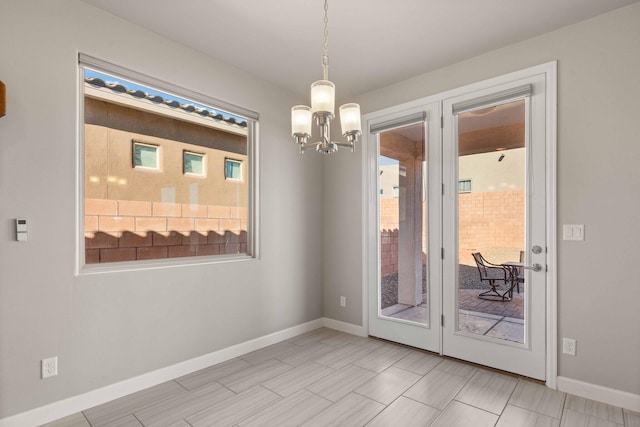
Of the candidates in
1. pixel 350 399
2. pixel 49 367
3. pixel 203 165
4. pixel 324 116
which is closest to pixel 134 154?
pixel 203 165

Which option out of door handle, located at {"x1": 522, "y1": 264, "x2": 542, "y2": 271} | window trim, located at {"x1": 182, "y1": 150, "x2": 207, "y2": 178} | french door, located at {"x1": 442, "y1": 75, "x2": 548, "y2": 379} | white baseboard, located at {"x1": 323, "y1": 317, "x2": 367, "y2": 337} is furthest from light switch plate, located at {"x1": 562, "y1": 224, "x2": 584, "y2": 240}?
window trim, located at {"x1": 182, "y1": 150, "x2": 207, "y2": 178}

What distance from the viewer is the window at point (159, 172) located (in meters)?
2.46

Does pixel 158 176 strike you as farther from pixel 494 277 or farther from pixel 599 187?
pixel 599 187

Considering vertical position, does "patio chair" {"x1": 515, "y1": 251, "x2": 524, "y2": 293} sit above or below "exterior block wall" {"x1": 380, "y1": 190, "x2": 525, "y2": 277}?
below

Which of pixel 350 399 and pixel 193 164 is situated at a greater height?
pixel 193 164

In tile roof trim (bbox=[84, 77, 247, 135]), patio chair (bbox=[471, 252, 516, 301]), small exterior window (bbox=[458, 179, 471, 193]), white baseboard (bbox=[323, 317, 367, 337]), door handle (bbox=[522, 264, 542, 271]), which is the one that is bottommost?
white baseboard (bbox=[323, 317, 367, 337])

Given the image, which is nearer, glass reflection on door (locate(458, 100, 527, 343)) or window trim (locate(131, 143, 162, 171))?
window trim (locate(131, 143, 162, 171))

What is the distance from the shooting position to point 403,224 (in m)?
3.55

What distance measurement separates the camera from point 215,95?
311 centimetres

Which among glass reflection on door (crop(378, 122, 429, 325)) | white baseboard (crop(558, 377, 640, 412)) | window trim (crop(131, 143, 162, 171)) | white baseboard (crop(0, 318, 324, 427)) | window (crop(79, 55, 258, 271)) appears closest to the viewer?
white baseboard (crop(0, 318, 324, 427))

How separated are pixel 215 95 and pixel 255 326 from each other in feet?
7.49

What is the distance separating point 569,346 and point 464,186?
4.87 feet

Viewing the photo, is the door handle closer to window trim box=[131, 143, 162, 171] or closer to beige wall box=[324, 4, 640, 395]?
beige wall box=[324, 4, 640, 395]

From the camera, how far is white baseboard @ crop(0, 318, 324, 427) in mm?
2072
